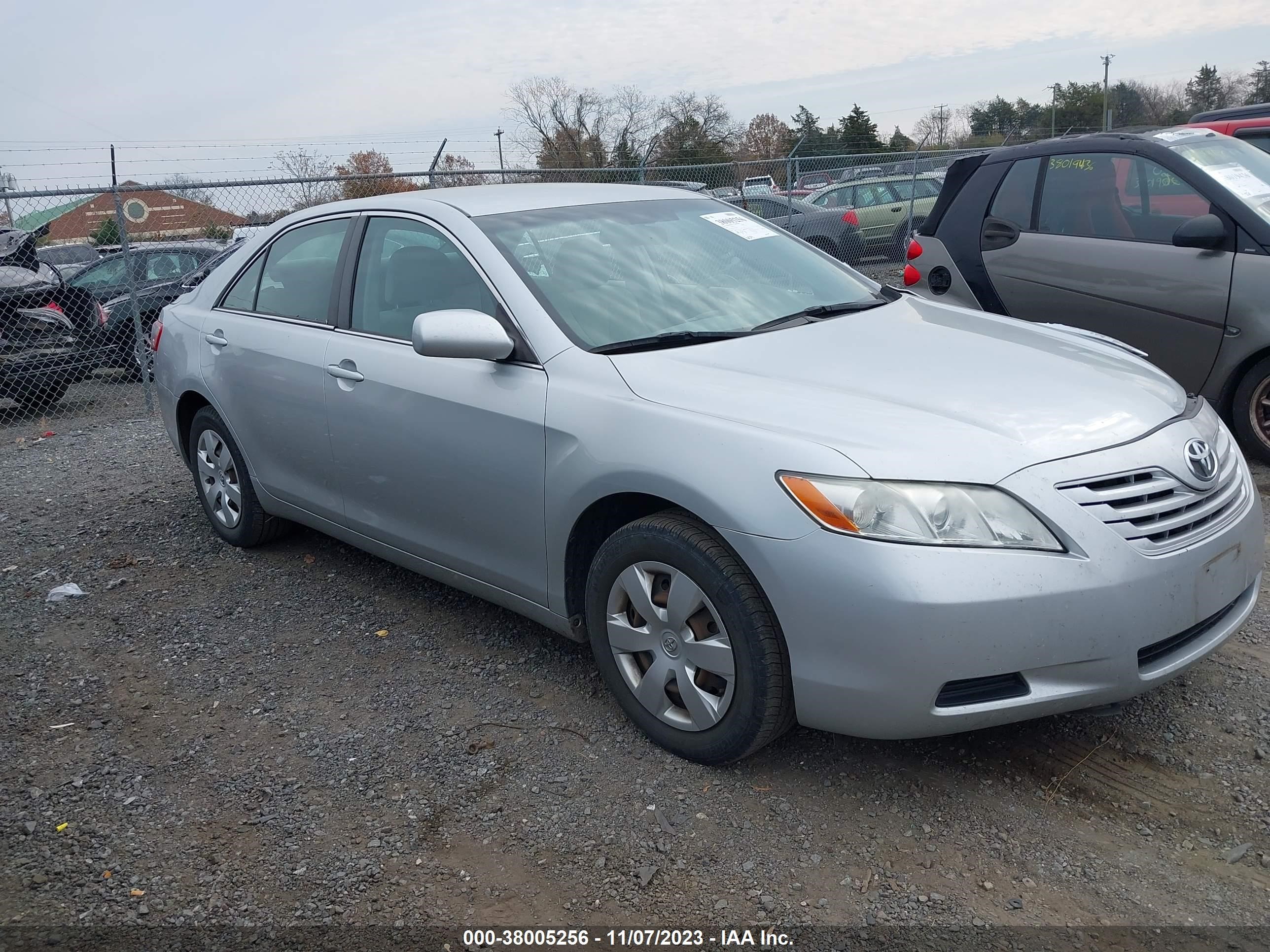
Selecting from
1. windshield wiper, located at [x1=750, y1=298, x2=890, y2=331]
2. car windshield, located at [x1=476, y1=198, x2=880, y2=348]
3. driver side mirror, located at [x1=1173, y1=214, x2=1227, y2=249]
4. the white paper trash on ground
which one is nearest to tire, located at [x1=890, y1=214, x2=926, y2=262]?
driver side mirror, located at [x1=1173, y1=214, x2=1227, y2=249]

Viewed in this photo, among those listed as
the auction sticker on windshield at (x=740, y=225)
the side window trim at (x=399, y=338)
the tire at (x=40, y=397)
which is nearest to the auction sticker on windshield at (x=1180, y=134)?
the auction sticker on windshield at (x=740, y=225)

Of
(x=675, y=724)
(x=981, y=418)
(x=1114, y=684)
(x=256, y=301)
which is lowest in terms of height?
(x=675, y=724)

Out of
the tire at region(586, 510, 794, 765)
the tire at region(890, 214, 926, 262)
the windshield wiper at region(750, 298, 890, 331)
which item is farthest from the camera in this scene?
the tire at region(890, 214, 926, 262)

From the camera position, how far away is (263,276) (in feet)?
16.0

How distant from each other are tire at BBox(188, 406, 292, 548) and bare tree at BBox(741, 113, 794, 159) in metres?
48.0

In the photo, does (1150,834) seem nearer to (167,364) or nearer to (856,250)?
(167,364)

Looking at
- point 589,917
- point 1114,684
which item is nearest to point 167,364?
point 589,917

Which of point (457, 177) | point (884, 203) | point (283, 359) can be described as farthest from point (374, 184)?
point (283, 359)

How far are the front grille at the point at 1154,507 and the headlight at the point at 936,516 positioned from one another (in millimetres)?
152

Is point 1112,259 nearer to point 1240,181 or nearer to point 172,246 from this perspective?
point 1240,181

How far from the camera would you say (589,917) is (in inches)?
102

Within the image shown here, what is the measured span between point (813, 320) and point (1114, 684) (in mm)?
1600

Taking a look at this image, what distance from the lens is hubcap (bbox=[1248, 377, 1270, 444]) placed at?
559 centimetres

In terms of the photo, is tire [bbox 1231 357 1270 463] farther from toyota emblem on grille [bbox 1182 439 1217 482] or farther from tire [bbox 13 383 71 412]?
tire [bbox 13 383 71 412]
